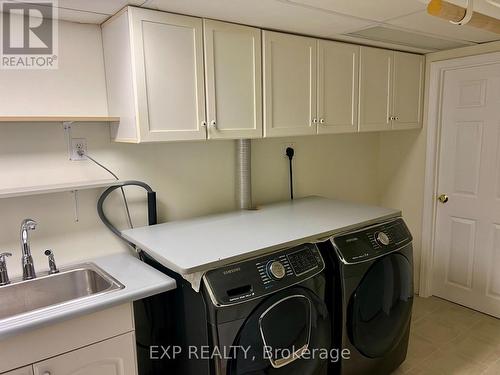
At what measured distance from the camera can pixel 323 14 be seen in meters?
1.90

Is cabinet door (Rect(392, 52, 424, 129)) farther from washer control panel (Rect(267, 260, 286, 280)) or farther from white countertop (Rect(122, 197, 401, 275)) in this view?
washer control panel (Rect(267, 260, 286, 280))

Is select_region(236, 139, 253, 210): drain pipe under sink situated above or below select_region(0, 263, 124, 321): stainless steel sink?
above

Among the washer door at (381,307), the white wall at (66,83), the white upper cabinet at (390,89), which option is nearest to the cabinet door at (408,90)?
the white upper cabinet at (390,89)

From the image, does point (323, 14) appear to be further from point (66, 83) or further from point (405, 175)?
point (405, 175)

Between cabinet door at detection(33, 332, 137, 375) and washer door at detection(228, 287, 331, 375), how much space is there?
1.45 ft

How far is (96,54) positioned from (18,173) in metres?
0.72

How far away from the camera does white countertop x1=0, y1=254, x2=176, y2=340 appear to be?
4.19 feet

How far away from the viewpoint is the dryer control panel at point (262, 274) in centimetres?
152

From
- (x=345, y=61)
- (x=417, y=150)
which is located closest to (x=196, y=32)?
(x=345, y=61)

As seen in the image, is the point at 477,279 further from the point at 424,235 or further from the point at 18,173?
the point at 18,173

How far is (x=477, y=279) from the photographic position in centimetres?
300

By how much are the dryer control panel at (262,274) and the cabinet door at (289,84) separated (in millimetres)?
764

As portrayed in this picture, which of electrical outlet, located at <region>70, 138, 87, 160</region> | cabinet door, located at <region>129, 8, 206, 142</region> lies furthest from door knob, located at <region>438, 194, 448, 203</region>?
electrical outlet, located at <region>70, 138, 87, 160</region>

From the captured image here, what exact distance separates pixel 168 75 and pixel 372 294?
1.58 metres
